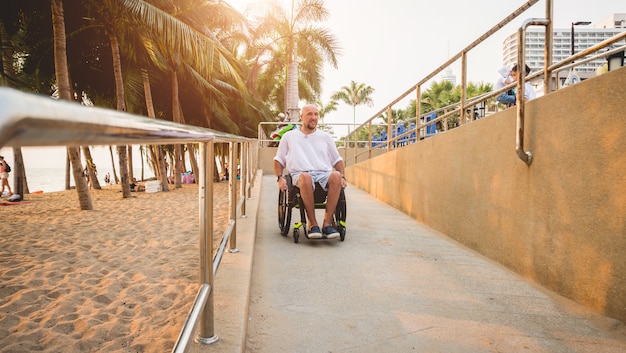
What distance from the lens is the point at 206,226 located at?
176cm

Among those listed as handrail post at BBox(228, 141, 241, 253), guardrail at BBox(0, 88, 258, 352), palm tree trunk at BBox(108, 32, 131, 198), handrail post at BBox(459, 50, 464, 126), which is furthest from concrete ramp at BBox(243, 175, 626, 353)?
palm tree trunk at BBox(108, 32, 131, 198)

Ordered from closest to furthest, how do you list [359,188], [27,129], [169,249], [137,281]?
1. [27,129]
2. [137,281]
3. [169,249]
4. [359,188]

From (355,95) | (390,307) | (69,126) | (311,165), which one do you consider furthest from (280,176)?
(355,95)

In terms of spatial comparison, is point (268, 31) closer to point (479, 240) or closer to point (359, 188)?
point (359, 188)

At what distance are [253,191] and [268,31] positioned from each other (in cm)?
1487

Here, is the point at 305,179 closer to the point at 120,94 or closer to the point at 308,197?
the point at 308,197

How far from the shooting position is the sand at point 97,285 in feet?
8.53

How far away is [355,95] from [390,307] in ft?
143

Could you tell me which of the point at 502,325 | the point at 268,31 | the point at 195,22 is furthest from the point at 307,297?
the point at 268,31

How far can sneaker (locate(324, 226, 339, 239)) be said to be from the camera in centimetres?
402

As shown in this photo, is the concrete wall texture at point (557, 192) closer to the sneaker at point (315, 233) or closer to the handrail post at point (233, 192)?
the sneaker at point (315, 233)

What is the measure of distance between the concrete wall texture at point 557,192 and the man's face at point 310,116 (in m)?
1.50

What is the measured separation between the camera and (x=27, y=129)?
0.45 m

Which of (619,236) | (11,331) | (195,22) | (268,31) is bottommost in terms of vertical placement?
(11,331)
